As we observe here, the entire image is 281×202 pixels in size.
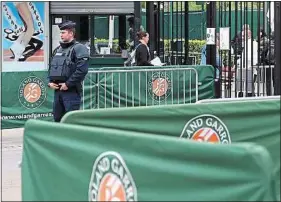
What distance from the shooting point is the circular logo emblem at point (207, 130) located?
15.6 ft

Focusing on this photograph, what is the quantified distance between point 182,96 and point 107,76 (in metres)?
1.52

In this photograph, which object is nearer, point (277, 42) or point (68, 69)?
point (68, 69)

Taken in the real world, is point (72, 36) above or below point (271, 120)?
above

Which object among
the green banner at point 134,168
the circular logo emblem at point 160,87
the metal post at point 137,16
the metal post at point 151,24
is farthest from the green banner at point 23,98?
the green banner at point 134,168

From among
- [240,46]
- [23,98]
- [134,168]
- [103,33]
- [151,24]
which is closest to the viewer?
[134,168]

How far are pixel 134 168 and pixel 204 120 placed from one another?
5.16 ft

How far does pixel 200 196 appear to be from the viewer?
3.15 meters

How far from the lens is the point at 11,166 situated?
825 centimetres

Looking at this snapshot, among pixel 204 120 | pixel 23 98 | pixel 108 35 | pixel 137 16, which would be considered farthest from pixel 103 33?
pixel 204 120

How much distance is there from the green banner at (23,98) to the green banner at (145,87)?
764mm

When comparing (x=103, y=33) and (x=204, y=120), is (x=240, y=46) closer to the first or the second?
(x=103, y=33)

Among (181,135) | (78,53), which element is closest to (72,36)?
(78,53)

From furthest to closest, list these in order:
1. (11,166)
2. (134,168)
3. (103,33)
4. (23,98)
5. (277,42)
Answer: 1. (103,33)
2. (23,98)
3. (277,42)
4. (11,166)
5. (134,168)

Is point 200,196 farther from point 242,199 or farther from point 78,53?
point 78,53
